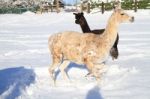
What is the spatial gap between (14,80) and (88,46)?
87.5 inches

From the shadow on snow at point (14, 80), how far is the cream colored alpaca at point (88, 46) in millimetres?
830

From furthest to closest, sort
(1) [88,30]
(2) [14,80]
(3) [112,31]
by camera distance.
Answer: (1) [88,30] < (2) [14,80] < (3) [112,31]

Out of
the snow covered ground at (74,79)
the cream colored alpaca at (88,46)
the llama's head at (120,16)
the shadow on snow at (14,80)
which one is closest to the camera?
the snow covered ground at (74,79)

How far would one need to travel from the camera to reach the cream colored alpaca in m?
10.4

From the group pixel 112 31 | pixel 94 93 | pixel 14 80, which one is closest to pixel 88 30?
pixel 14 80

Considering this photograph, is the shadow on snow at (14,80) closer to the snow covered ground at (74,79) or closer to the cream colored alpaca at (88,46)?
the snow covered ground at (74,79)

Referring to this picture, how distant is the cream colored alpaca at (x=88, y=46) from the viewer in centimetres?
1039

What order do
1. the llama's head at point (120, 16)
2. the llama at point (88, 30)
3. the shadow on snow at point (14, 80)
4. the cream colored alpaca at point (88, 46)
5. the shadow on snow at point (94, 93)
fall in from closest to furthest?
the shadow on snow at point (94, 93), the shadow on snow at point (14, 80), the cream colored alpaca at point (88, 46), the llama's head at point (120, 16), the llama at point (88, 30)

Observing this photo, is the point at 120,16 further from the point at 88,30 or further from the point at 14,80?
the point at 88,30

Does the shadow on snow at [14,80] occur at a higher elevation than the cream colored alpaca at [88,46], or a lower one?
lower

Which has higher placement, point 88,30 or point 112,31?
point 112,31

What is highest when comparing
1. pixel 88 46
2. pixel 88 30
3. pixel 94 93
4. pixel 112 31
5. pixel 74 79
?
pixel 112 31

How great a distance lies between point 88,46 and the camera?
10.6 meters

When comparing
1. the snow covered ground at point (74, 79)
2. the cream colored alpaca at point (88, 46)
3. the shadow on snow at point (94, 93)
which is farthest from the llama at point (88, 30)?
the shadow on snow at point (94, 93)
